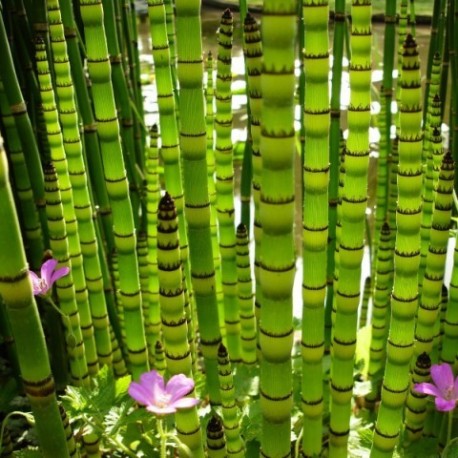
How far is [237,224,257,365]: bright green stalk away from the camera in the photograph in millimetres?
1260

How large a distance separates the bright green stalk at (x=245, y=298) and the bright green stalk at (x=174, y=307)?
0.41 meters

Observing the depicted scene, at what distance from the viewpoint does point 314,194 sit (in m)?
0.83

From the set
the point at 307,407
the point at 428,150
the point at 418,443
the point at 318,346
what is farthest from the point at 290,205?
the point at 428,150

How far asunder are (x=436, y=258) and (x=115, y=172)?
1.66 ft

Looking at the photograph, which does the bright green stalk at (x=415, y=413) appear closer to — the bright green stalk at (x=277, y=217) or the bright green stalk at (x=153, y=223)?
the bright green stalk at (x=277, y=217)

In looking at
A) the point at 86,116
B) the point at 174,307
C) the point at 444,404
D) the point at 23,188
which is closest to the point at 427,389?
the point at 444,404

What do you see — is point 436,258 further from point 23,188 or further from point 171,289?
point 23,188

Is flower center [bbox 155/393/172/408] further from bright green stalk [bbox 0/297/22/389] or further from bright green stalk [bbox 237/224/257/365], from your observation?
bright green stalk [bbox 0/297/22/389]

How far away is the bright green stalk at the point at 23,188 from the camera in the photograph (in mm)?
1285

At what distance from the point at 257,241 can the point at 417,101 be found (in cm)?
49

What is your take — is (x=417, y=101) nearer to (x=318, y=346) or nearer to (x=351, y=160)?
(x=351, y=160)

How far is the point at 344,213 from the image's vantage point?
0.90 metres

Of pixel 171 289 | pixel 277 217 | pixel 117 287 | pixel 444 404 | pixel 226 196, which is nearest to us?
pixel 277 217

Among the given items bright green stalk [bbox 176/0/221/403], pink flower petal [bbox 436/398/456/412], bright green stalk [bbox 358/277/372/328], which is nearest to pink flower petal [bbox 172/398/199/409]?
bright green stalk [bbox 176/0/221/403]
